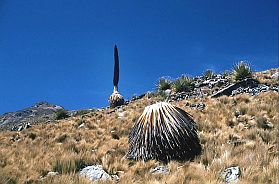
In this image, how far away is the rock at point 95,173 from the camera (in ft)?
26.1

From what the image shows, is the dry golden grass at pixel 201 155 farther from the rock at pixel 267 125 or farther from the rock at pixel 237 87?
the rock at pixel 237 87

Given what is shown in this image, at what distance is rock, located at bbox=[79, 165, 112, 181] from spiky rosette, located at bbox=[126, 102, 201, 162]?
155 cm

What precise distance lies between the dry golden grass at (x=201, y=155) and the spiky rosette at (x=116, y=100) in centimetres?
980

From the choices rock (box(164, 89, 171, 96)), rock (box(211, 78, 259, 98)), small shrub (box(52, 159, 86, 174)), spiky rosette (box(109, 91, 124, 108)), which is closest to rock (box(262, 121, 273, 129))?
small shrub (box(52, 159, 86, 174))

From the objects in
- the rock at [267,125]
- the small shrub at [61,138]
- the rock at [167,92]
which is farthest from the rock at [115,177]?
the rock at [167,92]

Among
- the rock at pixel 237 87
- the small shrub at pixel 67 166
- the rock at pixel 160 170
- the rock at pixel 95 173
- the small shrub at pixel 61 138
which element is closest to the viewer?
the rock at pixel 95 173

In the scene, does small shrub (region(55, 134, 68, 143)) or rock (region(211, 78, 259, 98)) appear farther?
rock (region(211, 78, 259, 98))

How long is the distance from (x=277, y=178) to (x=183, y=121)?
3653 mm

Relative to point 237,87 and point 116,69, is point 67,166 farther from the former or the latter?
point 116,69

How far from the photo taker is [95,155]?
10.5 m

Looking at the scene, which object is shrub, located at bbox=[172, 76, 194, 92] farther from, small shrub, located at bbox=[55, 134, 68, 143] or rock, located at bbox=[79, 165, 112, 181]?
rock, located at bbox=[79, 165, 112, 181]

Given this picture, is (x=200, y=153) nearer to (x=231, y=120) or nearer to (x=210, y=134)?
(x=210, y=134)

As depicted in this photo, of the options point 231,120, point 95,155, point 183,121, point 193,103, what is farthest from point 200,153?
point 193,103

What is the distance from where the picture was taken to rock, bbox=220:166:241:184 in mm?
7246
